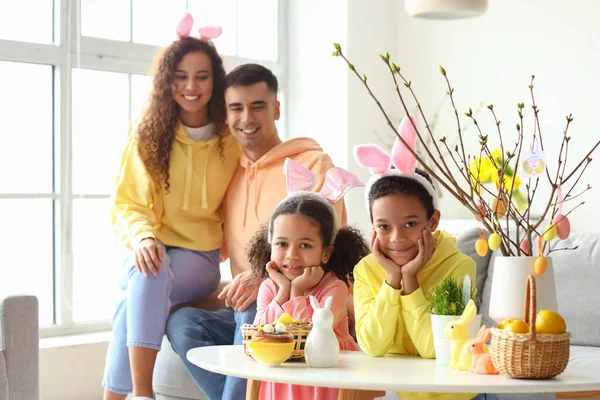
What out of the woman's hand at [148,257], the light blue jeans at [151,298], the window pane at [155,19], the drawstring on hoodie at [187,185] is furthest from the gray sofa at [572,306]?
the window pane at [155,19]

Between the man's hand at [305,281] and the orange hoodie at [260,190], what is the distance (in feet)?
2.48

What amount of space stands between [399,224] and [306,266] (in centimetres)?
37

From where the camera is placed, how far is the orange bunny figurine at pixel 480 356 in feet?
5.16

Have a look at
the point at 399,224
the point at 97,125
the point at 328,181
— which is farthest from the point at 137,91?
the point at 399,224

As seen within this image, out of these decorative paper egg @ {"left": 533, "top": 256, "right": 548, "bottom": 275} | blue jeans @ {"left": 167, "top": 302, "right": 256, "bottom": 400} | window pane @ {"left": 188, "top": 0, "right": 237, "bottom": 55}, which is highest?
window pane @ {"left": 188, "top": 0, "right": 237, "bottom": 55}

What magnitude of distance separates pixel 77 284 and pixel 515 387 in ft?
9.11

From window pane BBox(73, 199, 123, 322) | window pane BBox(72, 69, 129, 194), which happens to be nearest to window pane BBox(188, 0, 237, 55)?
window pane BBox(72, 69, 129, 194)

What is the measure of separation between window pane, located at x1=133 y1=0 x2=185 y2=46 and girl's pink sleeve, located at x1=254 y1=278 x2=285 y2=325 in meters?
2.21

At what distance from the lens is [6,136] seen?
374cm

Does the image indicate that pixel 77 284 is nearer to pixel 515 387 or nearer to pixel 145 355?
pixel 145 355

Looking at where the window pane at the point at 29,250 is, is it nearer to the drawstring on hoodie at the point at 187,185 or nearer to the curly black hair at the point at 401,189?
the drawstring on hoodie at the point at 187,185

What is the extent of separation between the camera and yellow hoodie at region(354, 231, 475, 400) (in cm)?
185

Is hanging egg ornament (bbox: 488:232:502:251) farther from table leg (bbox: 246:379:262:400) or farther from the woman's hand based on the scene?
the woman's hand

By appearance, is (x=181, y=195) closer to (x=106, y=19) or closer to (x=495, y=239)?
(x=106, y=19)
